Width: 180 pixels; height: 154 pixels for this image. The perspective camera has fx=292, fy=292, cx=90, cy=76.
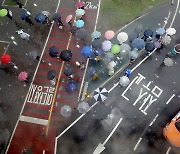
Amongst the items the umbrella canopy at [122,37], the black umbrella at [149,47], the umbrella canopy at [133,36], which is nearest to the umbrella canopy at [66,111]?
the umbrella canopy at [122,37]

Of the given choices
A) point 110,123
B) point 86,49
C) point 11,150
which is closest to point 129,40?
point 86,49

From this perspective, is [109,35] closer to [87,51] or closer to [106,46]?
[106,46]

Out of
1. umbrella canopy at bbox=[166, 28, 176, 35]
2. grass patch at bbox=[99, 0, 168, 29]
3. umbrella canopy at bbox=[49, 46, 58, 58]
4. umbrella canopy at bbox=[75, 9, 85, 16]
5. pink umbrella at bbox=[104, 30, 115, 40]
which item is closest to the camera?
umbrella canopy at bbox=[166, 28, 176, 35]

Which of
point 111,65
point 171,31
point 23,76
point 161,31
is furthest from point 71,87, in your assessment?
point 171,31

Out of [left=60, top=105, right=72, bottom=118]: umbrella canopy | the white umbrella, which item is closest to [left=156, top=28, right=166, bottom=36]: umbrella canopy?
the white umbrella

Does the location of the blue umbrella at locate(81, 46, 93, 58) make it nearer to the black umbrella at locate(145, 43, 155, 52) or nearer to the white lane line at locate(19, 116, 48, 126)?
the black umbrella at locate(145, 43, 155, 52)

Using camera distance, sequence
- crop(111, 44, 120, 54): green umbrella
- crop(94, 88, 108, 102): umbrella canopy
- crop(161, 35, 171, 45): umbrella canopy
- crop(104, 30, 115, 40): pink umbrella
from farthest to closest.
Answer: crop(104, 30, 115, 40): pink umbrella
crop(161, 35, 171, 45): umbrella canopy
crop(111, 44, 120, 54): green umbrella
crop(94, 88, 108, 102): umbrella canopy

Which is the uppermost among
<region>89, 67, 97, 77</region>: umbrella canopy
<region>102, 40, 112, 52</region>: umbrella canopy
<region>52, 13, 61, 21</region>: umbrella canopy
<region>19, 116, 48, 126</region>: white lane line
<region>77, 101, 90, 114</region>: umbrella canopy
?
<region>52, 13, 61, 21</region>: umbrella canopy
